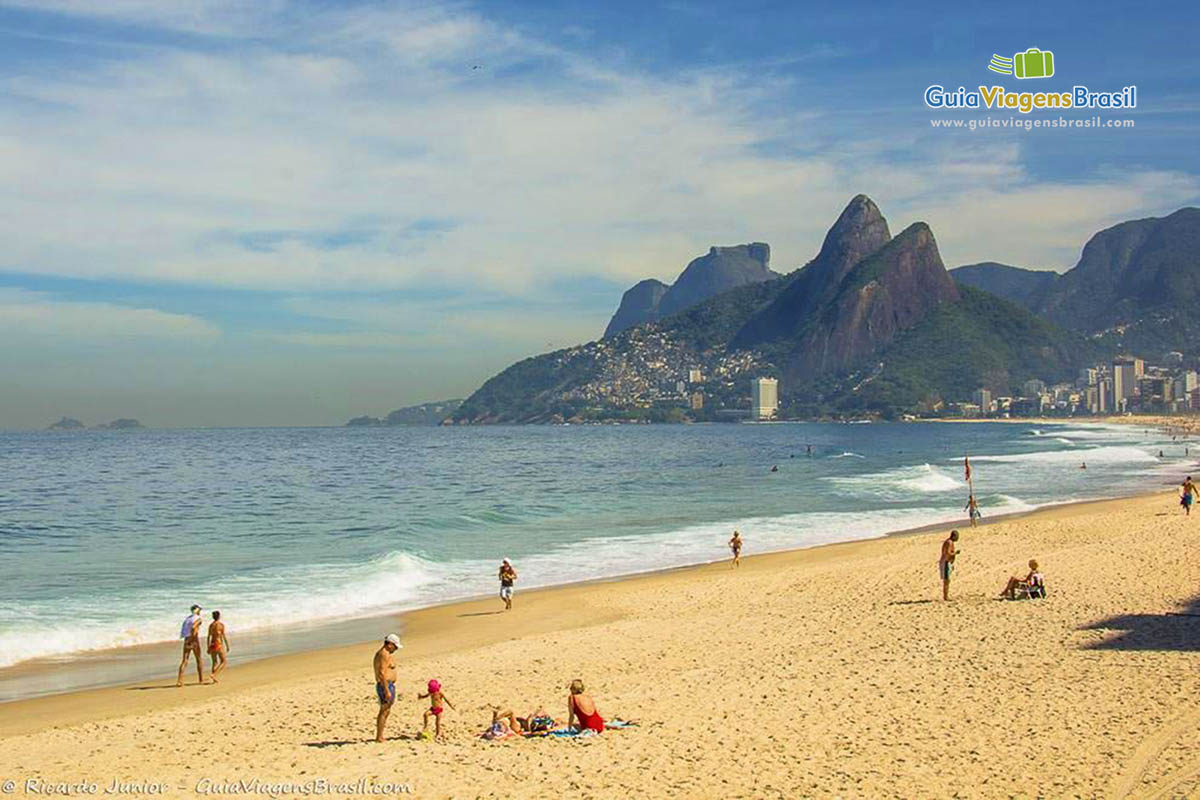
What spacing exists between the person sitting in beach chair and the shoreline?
7015 millimetres

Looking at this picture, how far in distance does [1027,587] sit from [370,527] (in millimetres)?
23037

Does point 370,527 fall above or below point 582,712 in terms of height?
below

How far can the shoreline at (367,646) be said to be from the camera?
13094mm

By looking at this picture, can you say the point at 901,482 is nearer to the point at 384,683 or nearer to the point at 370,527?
the point at 370,527

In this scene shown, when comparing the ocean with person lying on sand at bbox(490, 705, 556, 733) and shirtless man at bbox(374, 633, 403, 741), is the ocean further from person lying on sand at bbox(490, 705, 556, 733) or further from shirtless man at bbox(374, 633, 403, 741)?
person lying on sand at bbox(490, 705, 556, 733)

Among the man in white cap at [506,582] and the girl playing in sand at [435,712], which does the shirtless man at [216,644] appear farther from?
the man in white cap at [506,582]

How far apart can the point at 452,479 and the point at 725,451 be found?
3812 centimetres

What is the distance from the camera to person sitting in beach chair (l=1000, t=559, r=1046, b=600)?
18297mm

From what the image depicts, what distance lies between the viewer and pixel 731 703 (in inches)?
467

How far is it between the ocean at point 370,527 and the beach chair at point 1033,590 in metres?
9.31

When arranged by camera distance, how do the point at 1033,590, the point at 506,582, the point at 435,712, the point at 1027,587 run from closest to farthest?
the point at 435,712
the point at 1033,590
the point at 1027,587
the point at 506,582

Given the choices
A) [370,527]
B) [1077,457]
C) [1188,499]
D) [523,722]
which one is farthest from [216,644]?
[1077,457]

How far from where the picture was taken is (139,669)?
15.6 meters

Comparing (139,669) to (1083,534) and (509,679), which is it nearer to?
(509,679)
